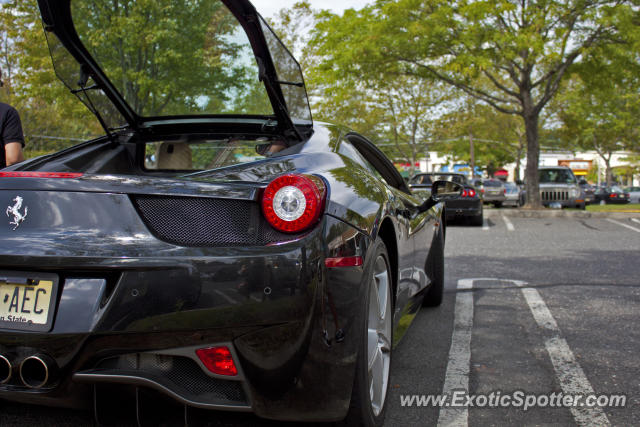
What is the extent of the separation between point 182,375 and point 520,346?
252cm

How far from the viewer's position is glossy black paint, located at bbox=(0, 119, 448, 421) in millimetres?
1809

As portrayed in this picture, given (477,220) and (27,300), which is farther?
(477,220)

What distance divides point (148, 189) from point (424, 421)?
1.52m

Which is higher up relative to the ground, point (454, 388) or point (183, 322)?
point (183, 322)

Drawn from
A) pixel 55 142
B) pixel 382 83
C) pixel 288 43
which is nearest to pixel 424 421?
pixel 382 83

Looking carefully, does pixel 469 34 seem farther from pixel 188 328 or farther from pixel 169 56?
pixel 188 328

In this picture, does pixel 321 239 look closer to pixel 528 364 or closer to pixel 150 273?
pixel 150 273

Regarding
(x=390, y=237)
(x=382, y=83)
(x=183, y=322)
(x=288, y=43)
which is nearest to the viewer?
(x=183, y=322)

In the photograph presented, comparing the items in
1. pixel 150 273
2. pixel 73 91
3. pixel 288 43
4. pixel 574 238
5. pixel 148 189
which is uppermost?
pixel 288 43

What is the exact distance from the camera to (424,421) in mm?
2521

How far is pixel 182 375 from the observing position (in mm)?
1853

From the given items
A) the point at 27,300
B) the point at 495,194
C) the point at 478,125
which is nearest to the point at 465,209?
the point at 27,300

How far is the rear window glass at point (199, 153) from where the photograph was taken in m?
2.90

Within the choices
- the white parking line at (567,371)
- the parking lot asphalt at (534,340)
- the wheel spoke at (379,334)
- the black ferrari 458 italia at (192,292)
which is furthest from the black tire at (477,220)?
the black ferrari 458 italia at (192,292)
